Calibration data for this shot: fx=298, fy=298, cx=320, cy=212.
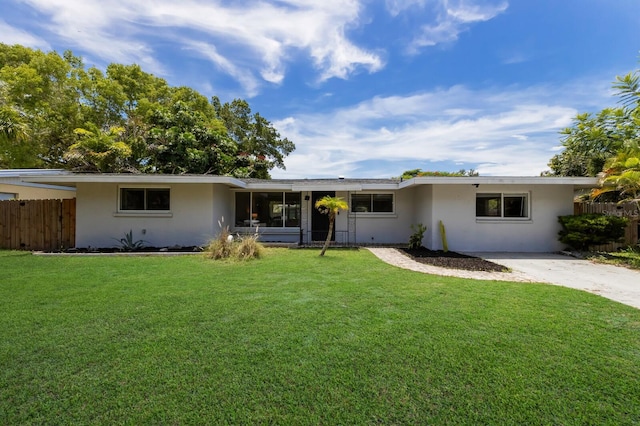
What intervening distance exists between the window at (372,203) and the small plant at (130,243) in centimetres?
838

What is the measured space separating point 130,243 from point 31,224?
156 inches

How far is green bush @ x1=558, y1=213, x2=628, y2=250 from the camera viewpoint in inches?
376

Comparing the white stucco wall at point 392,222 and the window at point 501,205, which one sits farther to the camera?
the white stucco wall at point 392,222

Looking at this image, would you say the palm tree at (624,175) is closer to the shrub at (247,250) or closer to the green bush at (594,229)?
the green bush at (594,229)

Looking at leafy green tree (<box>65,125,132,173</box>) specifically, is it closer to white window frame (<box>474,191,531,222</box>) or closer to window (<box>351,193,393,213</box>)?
window (<box>351,193,393,213</box>)

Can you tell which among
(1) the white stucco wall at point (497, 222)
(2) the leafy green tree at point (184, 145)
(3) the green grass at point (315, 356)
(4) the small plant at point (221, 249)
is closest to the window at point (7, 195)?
(2) the leafy green tree at point (184, 145)

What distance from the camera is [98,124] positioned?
20297 millimetres

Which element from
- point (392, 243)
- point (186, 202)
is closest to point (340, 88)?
point (392, 243)

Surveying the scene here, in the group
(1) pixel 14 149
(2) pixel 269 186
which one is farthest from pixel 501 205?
(1) pixel 14 149

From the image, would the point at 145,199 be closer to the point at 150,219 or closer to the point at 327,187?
the point at 150,219

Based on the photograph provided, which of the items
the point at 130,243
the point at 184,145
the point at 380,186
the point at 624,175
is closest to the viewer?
the point at 624,175

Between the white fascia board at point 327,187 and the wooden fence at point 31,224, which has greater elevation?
the white fascia board at point 327,187

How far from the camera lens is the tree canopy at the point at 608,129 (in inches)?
550

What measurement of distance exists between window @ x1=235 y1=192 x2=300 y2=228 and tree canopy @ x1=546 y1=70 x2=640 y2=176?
49.4ft
